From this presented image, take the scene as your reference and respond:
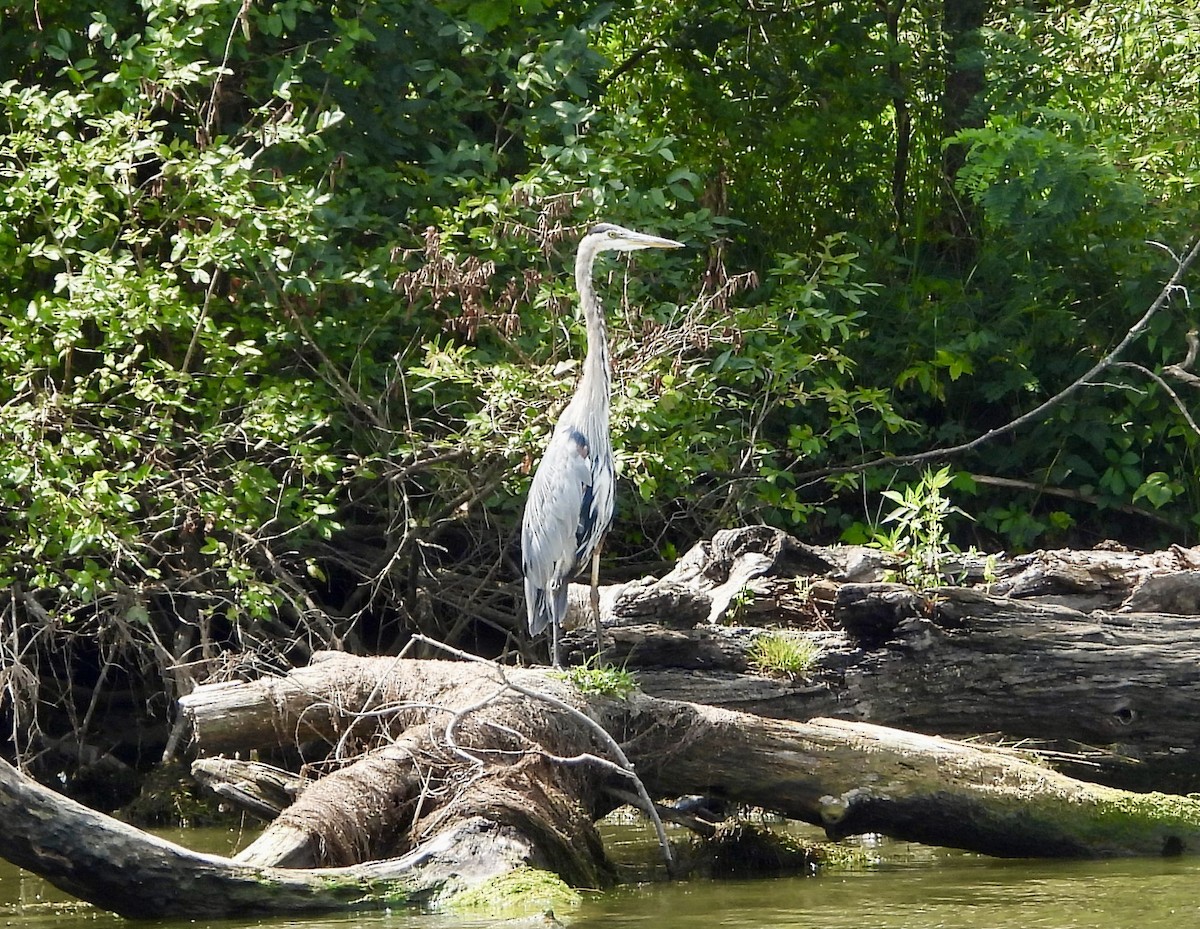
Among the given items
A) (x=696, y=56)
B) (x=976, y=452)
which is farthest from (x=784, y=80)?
(x=976, y=452)

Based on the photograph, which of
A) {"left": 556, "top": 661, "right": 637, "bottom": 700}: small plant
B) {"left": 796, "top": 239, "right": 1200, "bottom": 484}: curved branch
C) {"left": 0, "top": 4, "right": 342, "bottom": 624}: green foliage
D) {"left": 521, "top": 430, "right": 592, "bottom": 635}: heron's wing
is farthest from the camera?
{"left": 796, "top": 239, "right": 1200, "bottom": 484}: curved branch

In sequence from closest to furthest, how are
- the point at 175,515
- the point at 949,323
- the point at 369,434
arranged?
the point at 175,515
the point at 369,434
the point at 949,323

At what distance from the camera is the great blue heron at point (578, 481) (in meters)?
6.13

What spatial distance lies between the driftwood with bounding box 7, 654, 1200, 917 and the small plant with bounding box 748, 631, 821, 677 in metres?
0.28

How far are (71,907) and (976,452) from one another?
6000 mm

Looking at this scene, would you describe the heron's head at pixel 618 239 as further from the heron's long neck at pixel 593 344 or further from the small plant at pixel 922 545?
the small plant at pixel 922 545

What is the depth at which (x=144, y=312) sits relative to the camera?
256 inches

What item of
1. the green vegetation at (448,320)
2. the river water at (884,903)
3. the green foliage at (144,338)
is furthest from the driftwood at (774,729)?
the green foliage at (144,338)

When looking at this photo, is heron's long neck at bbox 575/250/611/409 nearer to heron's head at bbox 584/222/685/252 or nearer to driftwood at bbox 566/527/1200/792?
heron's head at bbox 584/222/685/252

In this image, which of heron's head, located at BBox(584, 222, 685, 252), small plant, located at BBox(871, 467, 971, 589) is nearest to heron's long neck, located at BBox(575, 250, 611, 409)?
heron's head, located at BBox(584, 222, 685, 252)

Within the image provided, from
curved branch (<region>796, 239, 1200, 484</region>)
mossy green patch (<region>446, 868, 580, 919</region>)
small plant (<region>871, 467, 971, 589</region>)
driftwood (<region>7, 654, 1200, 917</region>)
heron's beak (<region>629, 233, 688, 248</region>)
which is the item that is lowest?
mossy green patch (<region>446, 868, 580, 919</region>)

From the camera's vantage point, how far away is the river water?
172 inches

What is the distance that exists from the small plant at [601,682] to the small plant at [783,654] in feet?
1.72

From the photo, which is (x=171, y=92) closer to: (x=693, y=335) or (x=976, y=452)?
(x=693, y=335)
